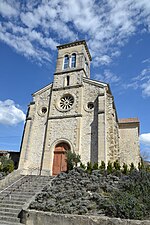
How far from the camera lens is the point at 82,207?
6898 mm

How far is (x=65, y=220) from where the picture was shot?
6355mm

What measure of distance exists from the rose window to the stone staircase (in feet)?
24.6

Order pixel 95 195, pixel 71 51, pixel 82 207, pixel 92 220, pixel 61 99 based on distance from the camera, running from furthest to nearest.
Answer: pixel 71 51, pixel 61 99, pixel 95 195, pixel 82 207, pixel 92 220

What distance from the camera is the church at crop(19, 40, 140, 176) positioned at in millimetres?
15352

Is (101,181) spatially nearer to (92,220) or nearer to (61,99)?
(92,220)

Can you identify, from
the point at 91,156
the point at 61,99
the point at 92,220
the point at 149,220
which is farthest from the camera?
the point at 61,99

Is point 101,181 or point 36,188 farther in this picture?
point 36,188

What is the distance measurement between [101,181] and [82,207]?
339cm

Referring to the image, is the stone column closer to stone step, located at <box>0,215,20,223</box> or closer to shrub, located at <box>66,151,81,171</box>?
shrub, located at <box>66,151,81,171</box>

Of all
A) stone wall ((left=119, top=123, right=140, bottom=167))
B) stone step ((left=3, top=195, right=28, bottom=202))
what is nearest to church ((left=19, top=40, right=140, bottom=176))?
stone wall ((left=119, top=123, right=140, bottom=167))

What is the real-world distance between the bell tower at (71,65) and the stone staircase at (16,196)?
33.3 feet

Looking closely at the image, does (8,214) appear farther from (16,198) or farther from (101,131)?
(101,131)

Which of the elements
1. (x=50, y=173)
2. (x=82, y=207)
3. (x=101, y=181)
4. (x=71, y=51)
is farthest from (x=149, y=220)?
(x=71, y=51)

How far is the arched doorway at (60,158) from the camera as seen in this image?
1560 cm
